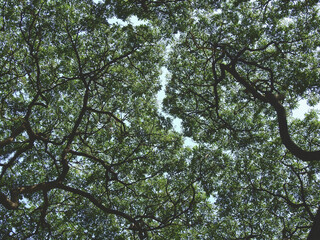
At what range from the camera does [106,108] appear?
1277 cm

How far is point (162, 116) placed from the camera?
39.0ft

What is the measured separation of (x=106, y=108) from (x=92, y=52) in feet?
9.30

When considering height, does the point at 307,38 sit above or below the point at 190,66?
below

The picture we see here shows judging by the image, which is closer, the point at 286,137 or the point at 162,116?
the point at 286,137

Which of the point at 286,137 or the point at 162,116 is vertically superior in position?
the point at 162,116

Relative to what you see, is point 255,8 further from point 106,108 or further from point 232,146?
point 106,108

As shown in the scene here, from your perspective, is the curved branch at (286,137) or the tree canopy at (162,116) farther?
the tree canopy at (162,116)

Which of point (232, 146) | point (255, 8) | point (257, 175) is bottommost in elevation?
point (257, 175)

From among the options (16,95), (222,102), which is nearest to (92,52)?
(16,95)

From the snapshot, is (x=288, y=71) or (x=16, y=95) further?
(x=16, y=95)

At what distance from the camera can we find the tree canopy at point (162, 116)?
33.9ft

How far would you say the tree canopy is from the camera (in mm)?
10328

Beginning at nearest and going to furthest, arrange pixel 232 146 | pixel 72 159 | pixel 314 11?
pixel 314 11 → pixel 232 146 → pixel 72 159

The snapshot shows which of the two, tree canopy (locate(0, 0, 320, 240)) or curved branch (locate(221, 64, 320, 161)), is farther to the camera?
tree canopy (locate(0, 0, 320, 240))
